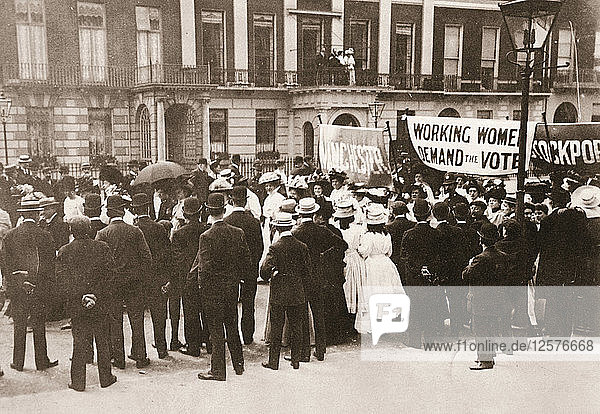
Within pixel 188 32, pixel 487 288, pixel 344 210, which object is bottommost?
pixel 487 288

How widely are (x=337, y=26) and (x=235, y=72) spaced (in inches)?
181

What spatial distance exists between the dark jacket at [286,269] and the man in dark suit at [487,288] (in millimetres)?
1848

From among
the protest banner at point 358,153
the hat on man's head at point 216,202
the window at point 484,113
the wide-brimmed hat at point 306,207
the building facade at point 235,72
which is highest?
the building facade at point 235,72

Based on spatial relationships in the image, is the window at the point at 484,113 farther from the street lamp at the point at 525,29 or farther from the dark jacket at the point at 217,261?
the dark jacket at the point at 217,261

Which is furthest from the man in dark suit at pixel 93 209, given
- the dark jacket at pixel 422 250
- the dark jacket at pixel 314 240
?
the dark jacket at pixel 422 250

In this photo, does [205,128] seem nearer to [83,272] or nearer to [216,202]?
[216,202]

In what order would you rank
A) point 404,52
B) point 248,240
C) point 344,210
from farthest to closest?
point 404,52
point 248,240
point 344,210

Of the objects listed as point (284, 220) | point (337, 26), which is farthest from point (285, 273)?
point (337, 26)

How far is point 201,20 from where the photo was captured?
875 inches

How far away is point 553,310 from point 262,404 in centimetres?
397

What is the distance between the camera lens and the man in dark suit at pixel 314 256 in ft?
22.1

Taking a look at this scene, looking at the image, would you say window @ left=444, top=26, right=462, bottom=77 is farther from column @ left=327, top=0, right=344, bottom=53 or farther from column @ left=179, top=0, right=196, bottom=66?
column @ left=179, top=0, right=196, bottom=66

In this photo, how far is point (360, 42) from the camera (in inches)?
812

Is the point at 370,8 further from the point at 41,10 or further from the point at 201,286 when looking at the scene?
the point at 201,286
